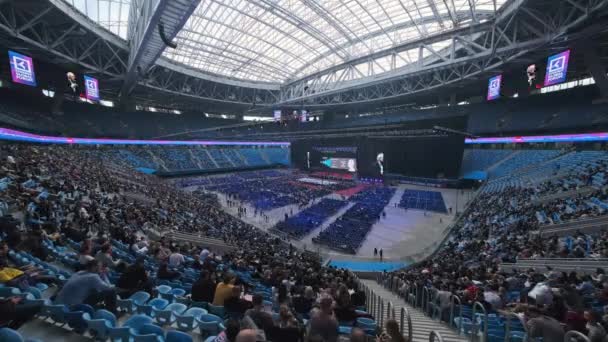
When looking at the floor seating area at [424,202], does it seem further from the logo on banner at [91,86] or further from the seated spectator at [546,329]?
the logo on banner at [91,86]

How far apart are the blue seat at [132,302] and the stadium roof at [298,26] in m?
23.0

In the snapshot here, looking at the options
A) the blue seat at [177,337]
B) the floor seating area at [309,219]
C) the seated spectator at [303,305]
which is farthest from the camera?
the floor seating area at [309,219]

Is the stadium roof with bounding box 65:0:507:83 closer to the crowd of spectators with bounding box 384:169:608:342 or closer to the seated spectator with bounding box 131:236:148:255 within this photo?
the crowd of spectators with bounding box 384:169:608:342

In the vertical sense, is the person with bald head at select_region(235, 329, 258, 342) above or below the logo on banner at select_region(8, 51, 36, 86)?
below

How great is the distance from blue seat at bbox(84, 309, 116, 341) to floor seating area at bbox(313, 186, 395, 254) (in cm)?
1587

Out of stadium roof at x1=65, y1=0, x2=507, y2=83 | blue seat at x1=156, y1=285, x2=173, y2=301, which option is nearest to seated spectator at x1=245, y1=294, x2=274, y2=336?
blue seat at x1=156, y1=285, x2=173, y2=301

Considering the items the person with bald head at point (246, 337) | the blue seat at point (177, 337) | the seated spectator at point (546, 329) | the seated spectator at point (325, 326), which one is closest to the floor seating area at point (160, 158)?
the blue seat at point (177, 337)

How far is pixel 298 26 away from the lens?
86.4ft

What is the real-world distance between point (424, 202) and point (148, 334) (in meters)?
30.6

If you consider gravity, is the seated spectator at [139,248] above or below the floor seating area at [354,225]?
above

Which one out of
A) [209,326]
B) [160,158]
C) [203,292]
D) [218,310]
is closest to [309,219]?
[203,292]

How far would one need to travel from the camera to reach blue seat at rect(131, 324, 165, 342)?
9.34ft

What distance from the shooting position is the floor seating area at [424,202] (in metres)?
28.1

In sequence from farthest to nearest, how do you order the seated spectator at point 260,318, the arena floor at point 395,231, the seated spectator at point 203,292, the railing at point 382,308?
the arena floor at point 395,231, the seated spectator at point 203,292, the railing at point 382,308, the seated spectator at point 260,318
